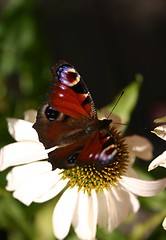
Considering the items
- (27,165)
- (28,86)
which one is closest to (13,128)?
(27,165)

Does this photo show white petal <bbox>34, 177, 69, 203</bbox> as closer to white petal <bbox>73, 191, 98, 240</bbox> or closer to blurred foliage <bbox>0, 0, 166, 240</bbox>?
white petal <bbox>73, 191, 98, 240</bbox>

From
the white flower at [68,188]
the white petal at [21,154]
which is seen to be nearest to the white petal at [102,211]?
the white flower at [68,188]

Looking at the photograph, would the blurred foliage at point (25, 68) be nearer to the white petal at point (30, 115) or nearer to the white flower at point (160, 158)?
the white petal at point (30, 115)

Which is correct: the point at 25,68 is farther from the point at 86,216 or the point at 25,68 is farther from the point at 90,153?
the point at 90,153

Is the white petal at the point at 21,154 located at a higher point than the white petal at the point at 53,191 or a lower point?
higher

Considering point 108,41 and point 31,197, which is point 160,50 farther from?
point 31,197

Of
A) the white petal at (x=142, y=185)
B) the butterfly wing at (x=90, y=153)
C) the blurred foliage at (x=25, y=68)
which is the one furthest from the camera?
the blurred foliage at (x=25, y=68)
